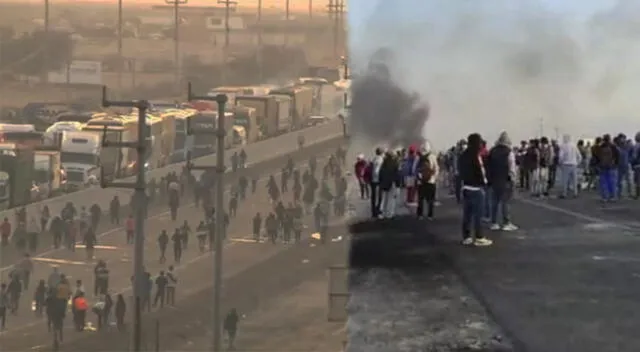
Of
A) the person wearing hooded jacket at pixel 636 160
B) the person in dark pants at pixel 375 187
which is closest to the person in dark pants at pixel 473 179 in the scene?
the person in dark pants at pixel 375 187

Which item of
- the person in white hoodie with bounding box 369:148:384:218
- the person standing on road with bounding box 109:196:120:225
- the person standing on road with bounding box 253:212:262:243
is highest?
the person standing on road with bounding box 109:196:120:225

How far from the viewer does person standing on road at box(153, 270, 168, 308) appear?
2.28 meters

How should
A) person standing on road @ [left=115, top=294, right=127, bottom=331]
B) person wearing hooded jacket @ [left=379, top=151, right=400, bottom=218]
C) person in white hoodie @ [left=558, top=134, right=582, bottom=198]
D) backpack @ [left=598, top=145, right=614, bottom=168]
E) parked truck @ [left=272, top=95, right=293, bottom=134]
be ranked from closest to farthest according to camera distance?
person standing on road @ [left=115, top=294, right=127, bottom=331], parked truck @ [left=272, top=95, right=293, bottom=134], person wearing hooded jacket @ [left=379, top=151, right=400, bottom=218], backpack @ [left=598, top=145, right=614, bottom=168], person in white hoodie @ [left=558, top=134, right=582, bottom=198]

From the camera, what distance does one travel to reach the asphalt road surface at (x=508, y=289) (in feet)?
19.9

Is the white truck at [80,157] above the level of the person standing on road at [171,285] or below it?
above

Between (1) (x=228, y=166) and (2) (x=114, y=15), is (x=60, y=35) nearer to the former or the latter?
(2) (x=114, y=15)

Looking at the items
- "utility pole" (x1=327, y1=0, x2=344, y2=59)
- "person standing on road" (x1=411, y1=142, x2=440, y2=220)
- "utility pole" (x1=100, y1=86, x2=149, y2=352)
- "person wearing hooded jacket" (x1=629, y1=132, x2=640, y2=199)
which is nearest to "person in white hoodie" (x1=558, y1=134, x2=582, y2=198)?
"person wearing hooded jacket" (x1=629, y1=132, x2=640, y2=199)

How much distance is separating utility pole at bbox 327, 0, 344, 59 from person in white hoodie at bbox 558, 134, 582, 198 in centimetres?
1347

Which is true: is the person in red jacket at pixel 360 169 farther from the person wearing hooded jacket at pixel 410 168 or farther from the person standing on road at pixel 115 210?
the person wearing hooded jacket at pixel 410 168

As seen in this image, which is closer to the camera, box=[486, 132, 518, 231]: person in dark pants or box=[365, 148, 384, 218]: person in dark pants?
box=[486, 132, 518, 231]: person in dark pants

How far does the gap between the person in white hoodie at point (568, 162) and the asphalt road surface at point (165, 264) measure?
13.6m

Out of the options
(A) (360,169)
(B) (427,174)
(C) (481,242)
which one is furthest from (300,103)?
(B) (427,174)

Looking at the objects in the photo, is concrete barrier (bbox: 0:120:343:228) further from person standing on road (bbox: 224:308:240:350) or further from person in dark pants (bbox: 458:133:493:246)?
person in dark pants (bbox: 458:133:493:246)

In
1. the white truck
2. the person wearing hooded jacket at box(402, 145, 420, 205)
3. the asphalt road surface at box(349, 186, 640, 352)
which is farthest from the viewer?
the person wearing hooded jacket at box(402, 145, 420, 205)
